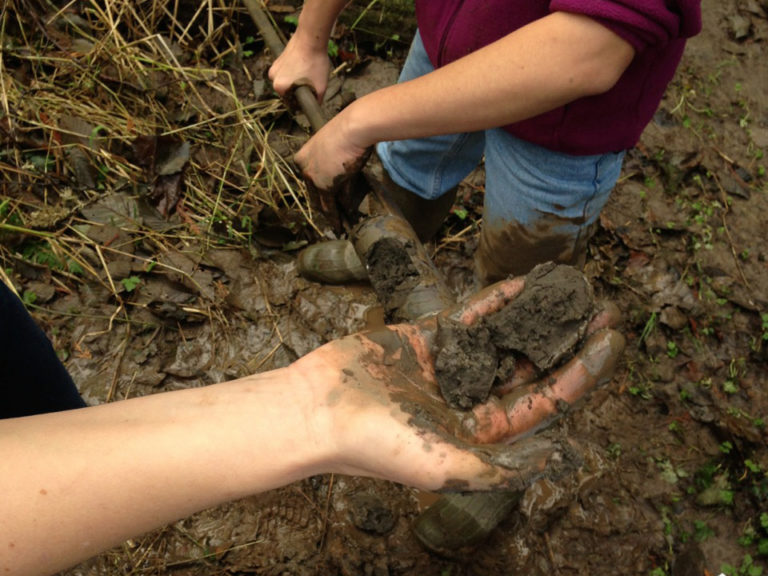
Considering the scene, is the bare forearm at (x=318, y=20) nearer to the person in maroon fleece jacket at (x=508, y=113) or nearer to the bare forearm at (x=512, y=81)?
the person in maroon fleece jacket at (x=508, y=113)

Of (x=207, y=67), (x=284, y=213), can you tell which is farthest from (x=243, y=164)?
(x=207, y=67)

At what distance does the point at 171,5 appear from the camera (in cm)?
350

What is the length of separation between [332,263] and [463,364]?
142 cm

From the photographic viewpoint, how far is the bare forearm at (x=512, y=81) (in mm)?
1381

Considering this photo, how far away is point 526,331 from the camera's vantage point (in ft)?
5.34

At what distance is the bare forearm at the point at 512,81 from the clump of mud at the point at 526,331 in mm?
489

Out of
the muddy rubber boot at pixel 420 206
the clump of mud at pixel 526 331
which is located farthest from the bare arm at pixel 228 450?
the muddy rubber boot at pixel 420 206

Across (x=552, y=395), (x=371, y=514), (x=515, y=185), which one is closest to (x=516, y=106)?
(x=515, y=185)

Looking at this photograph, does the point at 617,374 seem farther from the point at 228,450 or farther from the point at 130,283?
the point at 130,283

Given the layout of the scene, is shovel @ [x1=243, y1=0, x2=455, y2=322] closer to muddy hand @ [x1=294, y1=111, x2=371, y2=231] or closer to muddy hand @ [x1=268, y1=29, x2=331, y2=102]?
muddy hand @ [x1=294, y1=111, x2=371, y2=231]

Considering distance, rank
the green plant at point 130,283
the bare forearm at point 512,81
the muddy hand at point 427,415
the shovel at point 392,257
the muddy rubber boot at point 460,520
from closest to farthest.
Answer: the muddy hand at point 427,415 < the bare forearm at point 512,81 < the shovel at point 392,257 < the muddy rubber boot at point 460,520 < the green plant at point 130,283

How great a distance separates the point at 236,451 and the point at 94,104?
Answer: 2.67m

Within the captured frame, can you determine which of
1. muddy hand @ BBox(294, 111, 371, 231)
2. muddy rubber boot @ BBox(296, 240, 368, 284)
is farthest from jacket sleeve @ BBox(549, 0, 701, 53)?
muddy rubber boot @ BBox(296, 240, 368, 284)

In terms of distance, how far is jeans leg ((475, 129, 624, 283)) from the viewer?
6.27ft
